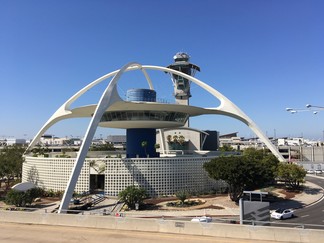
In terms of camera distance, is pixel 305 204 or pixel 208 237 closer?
pixel 208 237

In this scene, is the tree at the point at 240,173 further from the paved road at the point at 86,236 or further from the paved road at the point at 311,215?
the paved road at the point at 86,236

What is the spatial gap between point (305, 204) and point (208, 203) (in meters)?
15.2

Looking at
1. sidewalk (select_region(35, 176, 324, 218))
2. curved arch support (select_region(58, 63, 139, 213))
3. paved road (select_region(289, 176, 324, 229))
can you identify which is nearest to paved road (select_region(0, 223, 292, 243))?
sidewalk (select_region(35, 176, 324, 218))

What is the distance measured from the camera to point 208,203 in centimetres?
4347

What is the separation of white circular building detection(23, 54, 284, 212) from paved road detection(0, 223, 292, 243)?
1397 centimetres

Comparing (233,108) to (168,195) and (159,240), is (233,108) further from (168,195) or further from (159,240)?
(159,240)

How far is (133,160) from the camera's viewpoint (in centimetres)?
4709

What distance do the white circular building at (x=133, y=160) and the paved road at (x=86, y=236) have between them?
14.0m

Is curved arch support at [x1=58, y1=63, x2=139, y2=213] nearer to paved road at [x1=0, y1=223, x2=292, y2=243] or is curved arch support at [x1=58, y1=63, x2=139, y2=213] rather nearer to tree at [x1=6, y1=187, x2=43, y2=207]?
tree at [x1=6, y1=187, x2=43, y2=207]

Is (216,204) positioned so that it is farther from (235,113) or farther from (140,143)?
(235,113)

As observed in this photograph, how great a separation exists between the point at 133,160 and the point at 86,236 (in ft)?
88.9

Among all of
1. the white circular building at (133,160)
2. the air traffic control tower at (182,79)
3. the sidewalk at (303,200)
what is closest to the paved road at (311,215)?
the sidewalk at (303,200)

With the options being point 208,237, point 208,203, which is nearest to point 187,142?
point 208,203

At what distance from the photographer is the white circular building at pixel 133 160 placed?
46875 mm
